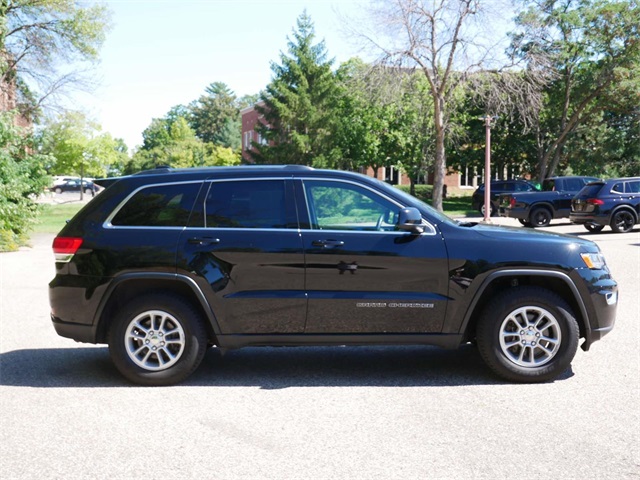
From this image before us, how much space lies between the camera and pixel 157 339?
618 cm

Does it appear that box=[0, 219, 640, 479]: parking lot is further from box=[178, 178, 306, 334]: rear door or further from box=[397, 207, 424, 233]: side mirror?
box=[397, 207, 424, 233]: side mirror

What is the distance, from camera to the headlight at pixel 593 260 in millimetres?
6254

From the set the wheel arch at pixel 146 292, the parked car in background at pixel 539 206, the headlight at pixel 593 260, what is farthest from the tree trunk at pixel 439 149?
the wheel arch at pixel 146 292

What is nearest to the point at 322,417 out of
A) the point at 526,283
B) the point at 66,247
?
the point at 526,283

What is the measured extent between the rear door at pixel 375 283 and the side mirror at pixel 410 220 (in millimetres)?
80

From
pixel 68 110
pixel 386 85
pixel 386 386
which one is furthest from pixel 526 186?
pixel 386 386

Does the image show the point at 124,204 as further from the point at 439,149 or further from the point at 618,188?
the point at 439,149

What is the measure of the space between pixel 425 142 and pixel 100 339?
4850 centimetres

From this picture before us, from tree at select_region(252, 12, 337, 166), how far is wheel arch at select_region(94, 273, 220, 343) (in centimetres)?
4868

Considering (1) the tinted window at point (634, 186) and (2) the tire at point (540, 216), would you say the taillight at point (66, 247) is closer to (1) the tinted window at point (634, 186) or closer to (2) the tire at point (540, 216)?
(1) the tinted window at point (634, 186)

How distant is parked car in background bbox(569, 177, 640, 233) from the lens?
23094mm

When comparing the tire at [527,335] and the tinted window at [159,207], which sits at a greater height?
the tinted window at [159,207]

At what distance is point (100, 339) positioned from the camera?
20.9 ft

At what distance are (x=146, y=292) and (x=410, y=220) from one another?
2.22m
